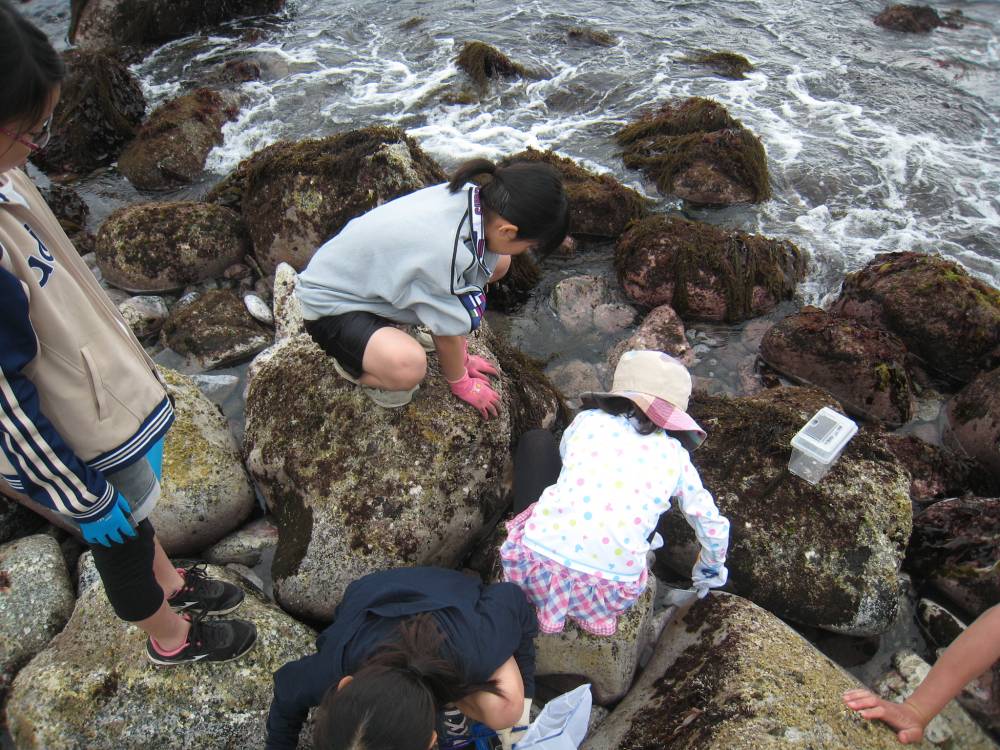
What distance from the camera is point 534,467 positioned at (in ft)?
11.0

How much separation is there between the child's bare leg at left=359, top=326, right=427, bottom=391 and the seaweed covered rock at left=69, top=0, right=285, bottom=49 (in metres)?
11.1

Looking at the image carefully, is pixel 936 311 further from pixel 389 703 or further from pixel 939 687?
pixel 389 703

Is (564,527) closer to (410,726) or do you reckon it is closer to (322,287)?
(410,726)

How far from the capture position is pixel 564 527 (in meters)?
2.57

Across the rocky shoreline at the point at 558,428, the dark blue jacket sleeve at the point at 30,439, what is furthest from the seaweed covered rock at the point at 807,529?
the dark blue jacket sleeve at the point at 30,439

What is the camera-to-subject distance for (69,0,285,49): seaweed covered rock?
1074 centimetres

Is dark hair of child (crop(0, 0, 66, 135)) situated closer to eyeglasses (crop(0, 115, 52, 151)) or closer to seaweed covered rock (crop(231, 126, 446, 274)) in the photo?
eyeglasses (crop(0, 115, 52, 151))

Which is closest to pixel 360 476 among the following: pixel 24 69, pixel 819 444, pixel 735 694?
pixel 735 694

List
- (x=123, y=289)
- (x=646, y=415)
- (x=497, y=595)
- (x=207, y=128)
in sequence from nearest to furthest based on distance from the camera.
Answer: (x=497, y=595) → (x=646, y=415) → (x=123, y=289) → (x=207, y=128)

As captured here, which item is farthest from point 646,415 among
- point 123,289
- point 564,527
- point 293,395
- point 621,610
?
point 123,289

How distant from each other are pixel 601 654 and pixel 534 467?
957 millimetres

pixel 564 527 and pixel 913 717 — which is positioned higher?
pixel 564 527

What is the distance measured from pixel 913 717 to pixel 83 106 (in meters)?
9.80

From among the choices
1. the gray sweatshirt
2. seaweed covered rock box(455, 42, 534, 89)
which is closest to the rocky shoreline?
the gray sweatshirt
